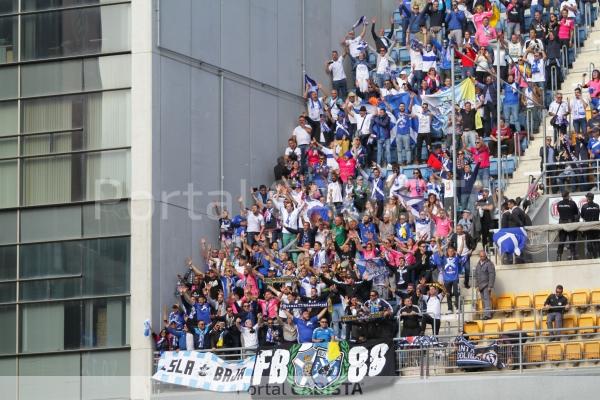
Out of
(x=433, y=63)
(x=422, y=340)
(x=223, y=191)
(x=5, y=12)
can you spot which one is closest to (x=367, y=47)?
(x=433, y=63)

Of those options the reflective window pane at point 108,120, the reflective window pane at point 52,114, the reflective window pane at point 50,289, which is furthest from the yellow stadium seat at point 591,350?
the reflective window pane at point 52,114

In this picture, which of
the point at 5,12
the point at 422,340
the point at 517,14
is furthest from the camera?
the point at 517,14

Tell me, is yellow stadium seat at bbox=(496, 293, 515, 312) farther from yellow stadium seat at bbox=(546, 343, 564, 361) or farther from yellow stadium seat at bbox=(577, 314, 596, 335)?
yellow stadium seat at bbox=(546, 343, 564, 361)

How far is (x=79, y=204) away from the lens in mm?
46406

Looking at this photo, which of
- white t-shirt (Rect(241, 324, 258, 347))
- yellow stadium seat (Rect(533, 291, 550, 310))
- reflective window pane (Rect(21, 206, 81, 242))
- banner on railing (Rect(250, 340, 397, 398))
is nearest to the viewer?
banner on railing (Rect(250, 340, 397, 398))

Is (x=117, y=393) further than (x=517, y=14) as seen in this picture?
No

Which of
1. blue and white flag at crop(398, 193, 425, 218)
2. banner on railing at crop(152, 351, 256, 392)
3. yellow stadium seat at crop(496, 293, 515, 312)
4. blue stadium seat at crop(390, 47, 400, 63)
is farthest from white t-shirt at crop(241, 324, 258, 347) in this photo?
blue stadium seat at crop(390, 47, 400, 63)

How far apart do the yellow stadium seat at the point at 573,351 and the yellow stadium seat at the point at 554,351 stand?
0.14 m

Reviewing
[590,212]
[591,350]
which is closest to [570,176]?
[590,212]

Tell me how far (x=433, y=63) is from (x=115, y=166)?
30.5 feet

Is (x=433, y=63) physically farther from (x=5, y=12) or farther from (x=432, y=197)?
(x=5, y=12)

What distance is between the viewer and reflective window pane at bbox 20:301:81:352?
4584cm

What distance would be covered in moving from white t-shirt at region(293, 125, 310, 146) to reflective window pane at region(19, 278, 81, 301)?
305 inches

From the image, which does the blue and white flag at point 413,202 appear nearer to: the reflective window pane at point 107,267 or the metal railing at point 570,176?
the metal railing at point 570,176
